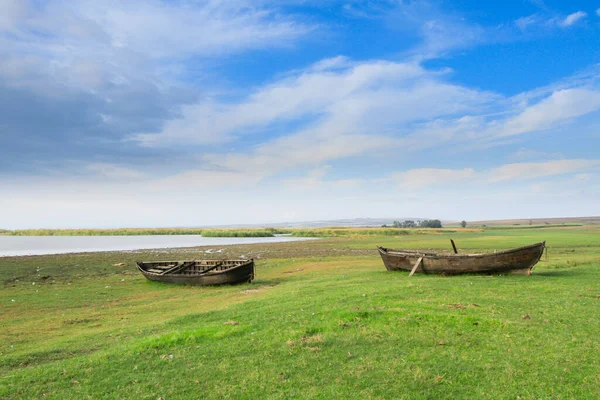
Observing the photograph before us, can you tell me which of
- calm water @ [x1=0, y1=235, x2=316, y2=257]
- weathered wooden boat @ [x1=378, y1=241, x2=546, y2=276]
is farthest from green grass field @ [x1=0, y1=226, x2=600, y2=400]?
calm water @ [x1=0, y1=235, x2=316, y2=257]

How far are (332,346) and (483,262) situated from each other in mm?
13755

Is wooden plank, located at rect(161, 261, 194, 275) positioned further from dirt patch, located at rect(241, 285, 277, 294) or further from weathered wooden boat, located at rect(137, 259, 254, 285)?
dirt patch, located at rect(241, 285, 277, 294)

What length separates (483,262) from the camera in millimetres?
19938

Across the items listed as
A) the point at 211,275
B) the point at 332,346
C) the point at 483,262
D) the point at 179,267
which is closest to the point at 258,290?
the point at 211,275

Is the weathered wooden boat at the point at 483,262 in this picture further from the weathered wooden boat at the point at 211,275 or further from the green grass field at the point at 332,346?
the weathered wooden boat at the point at 211,275

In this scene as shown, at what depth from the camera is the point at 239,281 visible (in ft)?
76.2

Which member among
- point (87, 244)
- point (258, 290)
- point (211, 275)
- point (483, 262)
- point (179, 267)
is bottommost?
point (258, 290)

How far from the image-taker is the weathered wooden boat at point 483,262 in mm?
19375

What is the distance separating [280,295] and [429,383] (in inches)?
390

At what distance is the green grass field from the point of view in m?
7.09

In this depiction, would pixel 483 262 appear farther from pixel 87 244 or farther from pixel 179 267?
pixel 87 244

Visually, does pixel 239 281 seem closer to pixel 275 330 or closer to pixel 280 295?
pixel 280 295

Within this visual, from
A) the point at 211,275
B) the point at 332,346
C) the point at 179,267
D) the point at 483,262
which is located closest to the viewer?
the point at 332,346

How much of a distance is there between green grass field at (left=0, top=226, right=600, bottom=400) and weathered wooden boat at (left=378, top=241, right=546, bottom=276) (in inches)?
96.0
